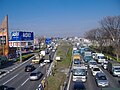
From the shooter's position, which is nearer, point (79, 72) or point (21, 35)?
point (79, 72)

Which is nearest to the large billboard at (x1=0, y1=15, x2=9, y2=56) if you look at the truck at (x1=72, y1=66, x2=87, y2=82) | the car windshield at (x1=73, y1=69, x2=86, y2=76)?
the car windshield at (x1=73, y1=69, x2=86, y2=76)

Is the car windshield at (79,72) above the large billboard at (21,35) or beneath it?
beneath

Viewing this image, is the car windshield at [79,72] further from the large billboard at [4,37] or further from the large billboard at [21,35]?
the large billboard at [21,35]

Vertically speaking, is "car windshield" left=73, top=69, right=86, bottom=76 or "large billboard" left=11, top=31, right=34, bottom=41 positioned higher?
"large billboard" left=11, top=31, right=34, bottom=41

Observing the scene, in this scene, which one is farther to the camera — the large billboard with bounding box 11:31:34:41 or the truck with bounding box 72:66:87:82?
the large billboard with bounding box 11:31:34:41

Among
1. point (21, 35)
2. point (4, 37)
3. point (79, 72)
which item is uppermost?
point (21, 35)

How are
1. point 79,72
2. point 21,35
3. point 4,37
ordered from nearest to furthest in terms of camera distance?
point 79,72
point 21,35
point 4,37

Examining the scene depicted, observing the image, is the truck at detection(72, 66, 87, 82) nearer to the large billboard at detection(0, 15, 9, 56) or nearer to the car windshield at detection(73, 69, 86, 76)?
the car windshield at detection(73, 69, 86, 76)

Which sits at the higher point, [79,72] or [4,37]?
[4,37]

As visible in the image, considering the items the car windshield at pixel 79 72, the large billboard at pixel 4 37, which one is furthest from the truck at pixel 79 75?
the large billboard at pixel 4 37

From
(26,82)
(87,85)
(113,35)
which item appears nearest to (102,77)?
(87,85)

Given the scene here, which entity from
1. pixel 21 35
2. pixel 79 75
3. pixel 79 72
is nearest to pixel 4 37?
pixel 21 35

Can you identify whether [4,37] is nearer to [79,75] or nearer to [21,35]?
[21,35]

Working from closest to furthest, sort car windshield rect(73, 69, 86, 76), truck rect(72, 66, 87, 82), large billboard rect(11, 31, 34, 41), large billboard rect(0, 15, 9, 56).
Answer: truck rect(72, 66, 87, 82)
car windshield rect(73, 69, 86, 76)
large billboard rect(0, 15, 9, 56)
large billboard rect(11, 31, 34, 41)
